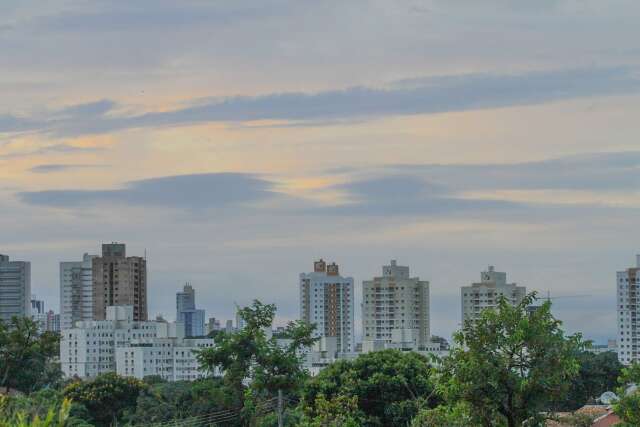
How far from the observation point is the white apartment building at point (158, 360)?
105 metres

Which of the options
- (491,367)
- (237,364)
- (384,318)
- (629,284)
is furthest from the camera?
(384,318)

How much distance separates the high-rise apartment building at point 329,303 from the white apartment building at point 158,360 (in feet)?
56.5

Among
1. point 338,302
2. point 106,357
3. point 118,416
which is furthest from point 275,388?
point 338,302

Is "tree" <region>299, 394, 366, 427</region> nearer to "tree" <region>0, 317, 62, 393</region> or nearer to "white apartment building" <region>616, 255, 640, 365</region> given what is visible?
"tree" <region>0, 317, 62, 393</region>

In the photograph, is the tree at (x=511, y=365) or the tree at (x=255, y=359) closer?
the tree at (x=511, y=365)

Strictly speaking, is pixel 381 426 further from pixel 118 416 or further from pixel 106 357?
pixel 106 357

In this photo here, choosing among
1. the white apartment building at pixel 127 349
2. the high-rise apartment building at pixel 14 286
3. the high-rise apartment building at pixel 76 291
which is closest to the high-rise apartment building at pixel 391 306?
the white apartment building at pixel 127 349

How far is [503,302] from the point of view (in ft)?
55.6

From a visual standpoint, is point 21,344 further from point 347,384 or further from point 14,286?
point 14,286

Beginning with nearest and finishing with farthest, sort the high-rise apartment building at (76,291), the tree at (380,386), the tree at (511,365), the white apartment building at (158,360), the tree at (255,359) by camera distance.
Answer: the tree at (511,365), the tree at (255,359), the tree at (380,386), the white apartment building at (158,360), the high-rise apartment building at (76,291)

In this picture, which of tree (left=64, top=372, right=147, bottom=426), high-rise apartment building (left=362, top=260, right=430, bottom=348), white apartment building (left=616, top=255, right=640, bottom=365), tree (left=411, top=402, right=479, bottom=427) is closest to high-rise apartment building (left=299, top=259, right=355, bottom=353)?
high-rise apartment building (left=362, top=260, right=430, bottom=348)

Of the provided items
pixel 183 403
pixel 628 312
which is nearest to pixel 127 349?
pixel 628 312

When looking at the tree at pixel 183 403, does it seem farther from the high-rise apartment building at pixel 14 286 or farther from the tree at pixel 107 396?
the high-rise apartment building at pixel 14 286

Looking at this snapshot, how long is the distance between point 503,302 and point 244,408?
33.6ft
